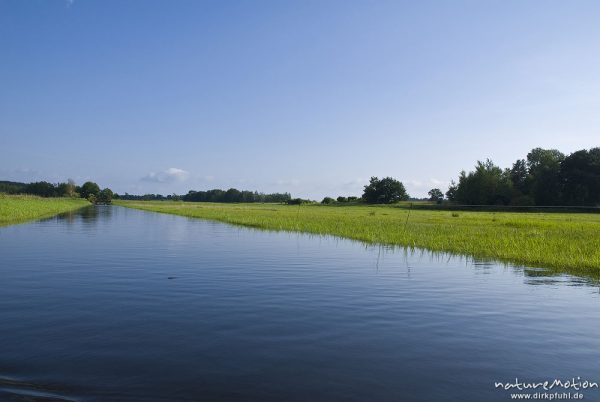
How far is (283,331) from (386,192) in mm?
160557

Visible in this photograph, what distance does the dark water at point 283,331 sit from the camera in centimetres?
746

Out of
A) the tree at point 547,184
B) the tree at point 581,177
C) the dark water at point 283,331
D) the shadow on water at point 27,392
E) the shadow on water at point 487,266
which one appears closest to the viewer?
the shadow on water at point 27,392

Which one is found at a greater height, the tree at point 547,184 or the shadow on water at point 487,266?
the tree at point 547,184

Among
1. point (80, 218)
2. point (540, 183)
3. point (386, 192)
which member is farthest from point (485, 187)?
point (80, 218)

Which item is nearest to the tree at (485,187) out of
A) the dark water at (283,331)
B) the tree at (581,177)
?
the tree at (581,177)

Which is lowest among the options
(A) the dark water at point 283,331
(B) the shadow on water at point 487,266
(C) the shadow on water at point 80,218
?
(A) the dark water at point 283,331

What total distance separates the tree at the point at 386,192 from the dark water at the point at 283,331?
148097 mm

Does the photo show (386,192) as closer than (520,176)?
No

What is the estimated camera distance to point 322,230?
43656mm

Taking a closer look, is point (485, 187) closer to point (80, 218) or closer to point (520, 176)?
point (520, 176)

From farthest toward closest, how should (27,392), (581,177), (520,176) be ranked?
1. (520,176)
2. (581,177)
3. (27,392)

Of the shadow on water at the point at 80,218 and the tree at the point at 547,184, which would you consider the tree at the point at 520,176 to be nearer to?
the tree at the point at 547,184

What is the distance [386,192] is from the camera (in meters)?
168

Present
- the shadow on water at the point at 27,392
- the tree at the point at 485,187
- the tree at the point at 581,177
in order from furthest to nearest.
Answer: the tree at the point at 485,187, the tree at the point at 581,177, the shadow on water at the point at 27,392
